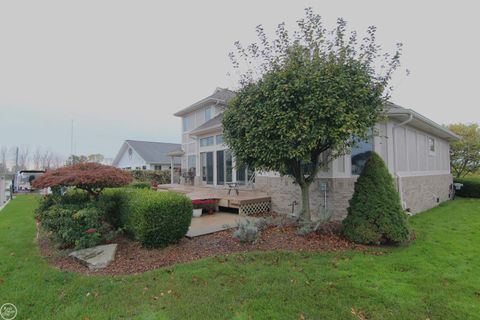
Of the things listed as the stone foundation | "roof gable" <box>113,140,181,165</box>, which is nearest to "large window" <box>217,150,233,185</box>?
the stone foundation

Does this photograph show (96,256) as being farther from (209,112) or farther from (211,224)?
(209,112)

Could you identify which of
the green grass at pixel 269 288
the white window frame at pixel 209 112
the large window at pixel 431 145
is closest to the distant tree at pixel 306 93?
the green grass at pixel 269 288

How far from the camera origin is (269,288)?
345 centimetres

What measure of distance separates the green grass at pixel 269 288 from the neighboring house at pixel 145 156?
22.6 m

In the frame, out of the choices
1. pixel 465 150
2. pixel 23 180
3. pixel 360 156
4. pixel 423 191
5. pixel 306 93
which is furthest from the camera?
pixel 23 180

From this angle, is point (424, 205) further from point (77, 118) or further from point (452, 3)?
point (77, 118)

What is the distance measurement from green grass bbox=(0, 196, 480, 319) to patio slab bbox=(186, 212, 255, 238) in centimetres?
183

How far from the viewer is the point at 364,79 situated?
517cm

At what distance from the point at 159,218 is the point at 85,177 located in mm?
2087

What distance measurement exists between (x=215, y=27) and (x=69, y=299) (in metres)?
10.3

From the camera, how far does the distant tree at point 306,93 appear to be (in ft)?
16.4

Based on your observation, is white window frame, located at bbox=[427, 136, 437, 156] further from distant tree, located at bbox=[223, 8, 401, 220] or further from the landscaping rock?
the landscaping rock

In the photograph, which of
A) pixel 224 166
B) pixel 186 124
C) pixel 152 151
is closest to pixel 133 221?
pixel 224 166

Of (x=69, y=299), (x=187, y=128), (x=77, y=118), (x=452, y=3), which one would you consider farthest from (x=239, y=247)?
(x=77, y=118)
